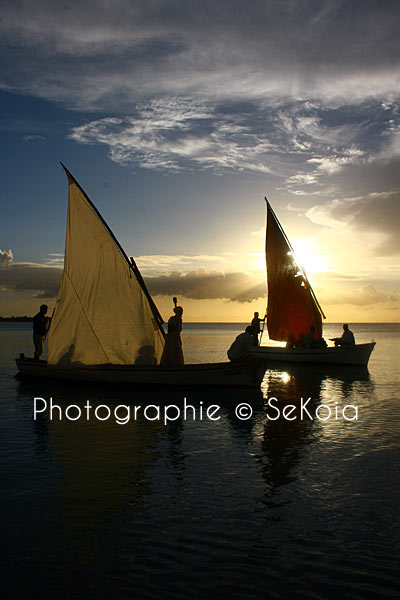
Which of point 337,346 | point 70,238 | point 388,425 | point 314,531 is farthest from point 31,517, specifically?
point 337,346

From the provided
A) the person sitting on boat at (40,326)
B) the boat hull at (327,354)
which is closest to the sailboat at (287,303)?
the boat hull at (327,354)

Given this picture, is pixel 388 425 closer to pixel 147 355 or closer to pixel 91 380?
pixel 147 355

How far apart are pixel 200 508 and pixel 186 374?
12.4 meters

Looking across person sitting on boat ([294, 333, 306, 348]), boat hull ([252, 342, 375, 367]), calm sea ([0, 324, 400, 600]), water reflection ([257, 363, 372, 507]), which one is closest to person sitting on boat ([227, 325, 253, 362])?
water reflection ([257, 363, 372, 507])

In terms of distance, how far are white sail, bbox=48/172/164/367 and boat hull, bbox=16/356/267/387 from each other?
839 mm

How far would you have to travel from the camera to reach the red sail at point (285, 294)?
33812 millimetres

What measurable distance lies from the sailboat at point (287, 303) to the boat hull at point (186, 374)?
13856 millimetres

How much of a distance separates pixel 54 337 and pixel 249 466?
13902 millimetres

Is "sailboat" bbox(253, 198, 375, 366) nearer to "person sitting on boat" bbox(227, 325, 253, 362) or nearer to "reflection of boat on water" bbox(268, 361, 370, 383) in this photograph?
"reflection of boat on water" bbox(268, 361, 370, 383)

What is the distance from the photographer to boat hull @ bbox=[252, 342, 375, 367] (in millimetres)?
32031

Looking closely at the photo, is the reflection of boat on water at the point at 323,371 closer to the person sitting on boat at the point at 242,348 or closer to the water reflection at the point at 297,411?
the water reflection at the point at 297,411

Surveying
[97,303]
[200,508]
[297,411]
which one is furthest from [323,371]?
[200,508]

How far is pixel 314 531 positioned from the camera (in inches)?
265

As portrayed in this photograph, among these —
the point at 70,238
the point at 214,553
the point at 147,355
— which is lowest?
the point at 214,553
